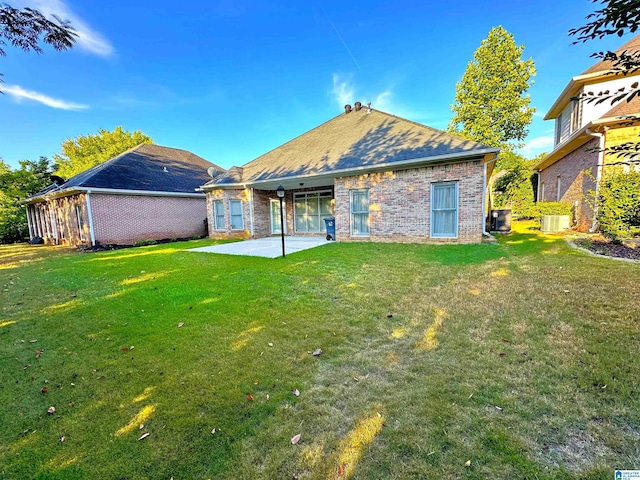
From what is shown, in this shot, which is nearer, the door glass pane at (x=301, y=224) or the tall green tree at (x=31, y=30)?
the tall green tree at (x=31, y=30)

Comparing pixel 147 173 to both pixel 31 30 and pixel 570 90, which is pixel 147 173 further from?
pixel 570 90

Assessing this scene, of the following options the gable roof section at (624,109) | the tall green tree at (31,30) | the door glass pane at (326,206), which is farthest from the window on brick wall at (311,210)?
the gable roof section at (624,109)

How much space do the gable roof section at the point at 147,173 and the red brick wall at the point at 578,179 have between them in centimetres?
1970

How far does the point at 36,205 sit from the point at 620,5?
91.3 feet

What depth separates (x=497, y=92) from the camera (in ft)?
68.2

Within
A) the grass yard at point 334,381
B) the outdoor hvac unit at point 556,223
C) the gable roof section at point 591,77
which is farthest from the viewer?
the outdoor hvac unit at point 556,223

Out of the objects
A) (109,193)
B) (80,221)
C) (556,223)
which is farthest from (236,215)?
(556,223)

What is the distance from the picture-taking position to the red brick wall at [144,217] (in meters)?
13.6

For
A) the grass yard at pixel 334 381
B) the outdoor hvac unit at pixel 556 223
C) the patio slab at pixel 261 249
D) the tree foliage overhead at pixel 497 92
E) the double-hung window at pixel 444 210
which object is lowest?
the grass yard at pixel 334 381

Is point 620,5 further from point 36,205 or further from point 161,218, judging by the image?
point 36,205

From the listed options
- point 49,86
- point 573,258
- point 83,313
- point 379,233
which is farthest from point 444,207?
point 49,86

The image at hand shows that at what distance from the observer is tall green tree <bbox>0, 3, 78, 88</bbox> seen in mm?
4641

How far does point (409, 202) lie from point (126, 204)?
47.3 feet

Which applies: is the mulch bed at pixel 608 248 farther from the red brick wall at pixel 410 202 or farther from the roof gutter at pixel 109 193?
the roof gutter at pixel 109 193
